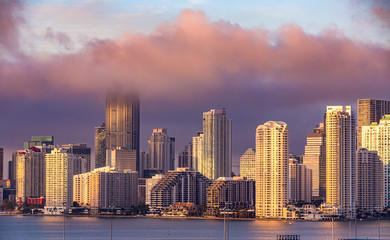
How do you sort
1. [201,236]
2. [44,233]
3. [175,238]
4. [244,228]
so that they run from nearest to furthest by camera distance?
1. [175,238]
2. [201,236]
3. [44,233]
4. [244,228]

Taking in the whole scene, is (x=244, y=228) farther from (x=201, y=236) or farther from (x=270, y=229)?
(x=201, y=236)

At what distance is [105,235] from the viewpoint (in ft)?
580

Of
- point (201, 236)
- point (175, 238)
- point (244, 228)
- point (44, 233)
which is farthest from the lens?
point (244, 228)

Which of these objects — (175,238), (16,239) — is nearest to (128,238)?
(175,238)

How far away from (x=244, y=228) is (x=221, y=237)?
30.8 meters

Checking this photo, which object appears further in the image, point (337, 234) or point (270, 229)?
point (270, 229)

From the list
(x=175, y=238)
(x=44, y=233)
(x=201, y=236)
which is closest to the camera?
(x=175, y=238)

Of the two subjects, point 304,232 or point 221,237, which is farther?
point 304,232

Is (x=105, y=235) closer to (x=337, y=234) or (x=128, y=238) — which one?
(x=128, y=238)

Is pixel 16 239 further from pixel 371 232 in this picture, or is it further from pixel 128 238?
pixel 371 232

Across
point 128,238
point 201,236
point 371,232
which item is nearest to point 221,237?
point 201,236

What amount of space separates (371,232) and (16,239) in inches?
2458

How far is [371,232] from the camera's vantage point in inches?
7092

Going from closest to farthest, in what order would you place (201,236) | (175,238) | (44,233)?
(175,238), (201,236), (44,233)
